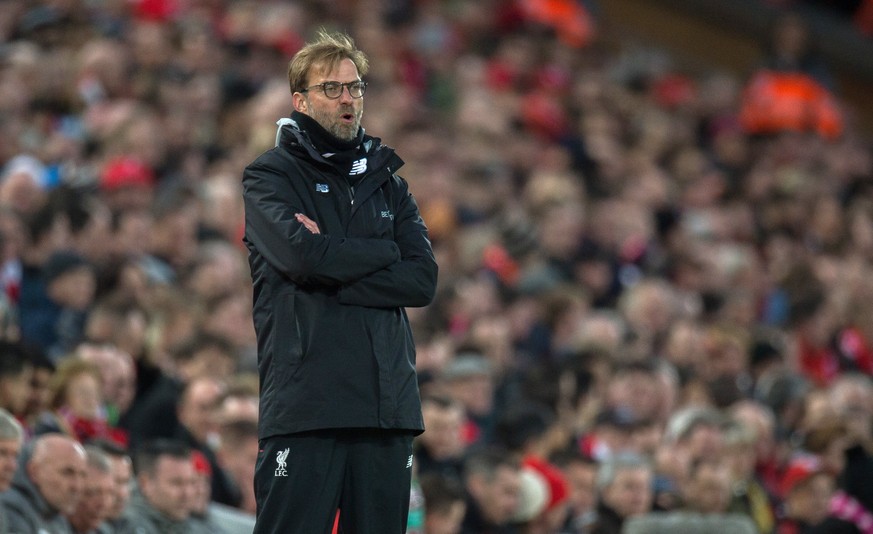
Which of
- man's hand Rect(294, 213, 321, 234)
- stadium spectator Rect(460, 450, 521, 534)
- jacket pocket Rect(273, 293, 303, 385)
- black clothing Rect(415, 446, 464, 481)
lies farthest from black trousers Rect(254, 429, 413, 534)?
black clothing Rect(415, 446, 464, 481)

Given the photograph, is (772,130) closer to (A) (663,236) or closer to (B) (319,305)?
(A) (663,236)

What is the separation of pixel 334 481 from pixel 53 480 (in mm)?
2040

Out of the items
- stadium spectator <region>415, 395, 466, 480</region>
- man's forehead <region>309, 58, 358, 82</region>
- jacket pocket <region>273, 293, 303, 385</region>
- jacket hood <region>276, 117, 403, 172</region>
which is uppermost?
man's forehead <region>309, 58, 358, 82</region>

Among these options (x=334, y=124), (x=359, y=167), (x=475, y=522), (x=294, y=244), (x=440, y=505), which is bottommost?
(x=475, y=522)

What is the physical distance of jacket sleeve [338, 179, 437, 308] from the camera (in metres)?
4.17

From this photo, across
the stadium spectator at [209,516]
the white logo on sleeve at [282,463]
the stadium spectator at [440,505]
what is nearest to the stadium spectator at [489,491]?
the stadium spectator at [440,505]

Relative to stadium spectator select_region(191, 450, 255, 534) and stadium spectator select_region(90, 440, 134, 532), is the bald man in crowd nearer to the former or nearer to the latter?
stadium spectator select_region(90, 440, 134, 532)

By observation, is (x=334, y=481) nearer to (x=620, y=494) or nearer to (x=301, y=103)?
(x=301, y=103)

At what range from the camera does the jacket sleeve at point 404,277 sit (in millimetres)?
4172

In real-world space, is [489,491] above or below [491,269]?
below

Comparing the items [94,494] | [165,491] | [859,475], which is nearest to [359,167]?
[94,494]

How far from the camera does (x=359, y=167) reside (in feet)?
14.1

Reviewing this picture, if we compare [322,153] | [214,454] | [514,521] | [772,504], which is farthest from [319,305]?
[772,504]

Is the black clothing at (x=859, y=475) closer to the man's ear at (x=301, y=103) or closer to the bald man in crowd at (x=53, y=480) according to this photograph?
the bald man in crowd at (x=53, y=480)
